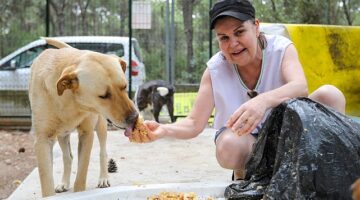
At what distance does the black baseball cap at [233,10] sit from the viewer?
104 inches

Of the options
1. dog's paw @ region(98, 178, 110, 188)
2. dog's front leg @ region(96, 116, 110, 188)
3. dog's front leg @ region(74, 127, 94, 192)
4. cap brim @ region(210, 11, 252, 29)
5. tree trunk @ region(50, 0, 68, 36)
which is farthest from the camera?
tree trunk @ region(50, 0, 68, 36)

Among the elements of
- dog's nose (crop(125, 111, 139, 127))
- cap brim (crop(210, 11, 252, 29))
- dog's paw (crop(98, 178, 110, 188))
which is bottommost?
dog's paw (crop(98, 178, 110, 188))

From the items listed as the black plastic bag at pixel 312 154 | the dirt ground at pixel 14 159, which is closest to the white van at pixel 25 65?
the dirt ground at pixel 14 159

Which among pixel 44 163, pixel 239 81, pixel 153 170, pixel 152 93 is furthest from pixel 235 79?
pixel 152 93

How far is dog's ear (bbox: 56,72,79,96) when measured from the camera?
9.22 ft

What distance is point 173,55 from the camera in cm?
920

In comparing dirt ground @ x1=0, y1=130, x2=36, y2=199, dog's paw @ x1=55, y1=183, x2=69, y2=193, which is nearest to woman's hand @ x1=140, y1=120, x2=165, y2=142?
dog's paw @ x1=55, y1=183, x2=69, y2=193

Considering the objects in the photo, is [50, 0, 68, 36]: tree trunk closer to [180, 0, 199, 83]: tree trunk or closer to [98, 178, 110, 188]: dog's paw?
[180, 0, 199, 83]: tree trunk

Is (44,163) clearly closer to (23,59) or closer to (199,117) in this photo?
(199,117)

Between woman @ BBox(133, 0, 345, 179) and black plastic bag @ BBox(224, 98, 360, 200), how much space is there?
155 mm

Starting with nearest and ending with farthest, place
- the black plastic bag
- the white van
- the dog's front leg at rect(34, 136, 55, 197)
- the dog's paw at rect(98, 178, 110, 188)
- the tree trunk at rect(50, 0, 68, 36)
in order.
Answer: the black plastic bag
the dog's front leg at rect(34, 136, 55, 197)
the dog's paw at rect(98, 178, 110, 188)
the white van
the tree trunk at rect(50, 0, 68, 36)

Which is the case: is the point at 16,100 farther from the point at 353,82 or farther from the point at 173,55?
the point at 353,82

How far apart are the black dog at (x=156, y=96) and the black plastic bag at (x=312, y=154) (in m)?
5.11

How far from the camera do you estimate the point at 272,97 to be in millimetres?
2510
